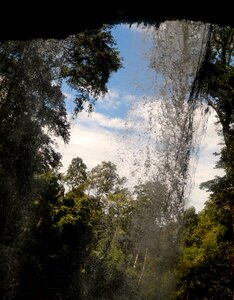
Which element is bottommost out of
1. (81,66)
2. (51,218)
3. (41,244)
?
(41,244)

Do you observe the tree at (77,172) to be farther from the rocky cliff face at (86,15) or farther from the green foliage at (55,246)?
the rocky cliff face at (86,15)

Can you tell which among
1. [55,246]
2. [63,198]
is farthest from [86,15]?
[63,198]

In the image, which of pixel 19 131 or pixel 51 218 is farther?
pixel 51 218

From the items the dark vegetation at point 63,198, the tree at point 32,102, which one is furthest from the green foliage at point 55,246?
the tree at point 32,102

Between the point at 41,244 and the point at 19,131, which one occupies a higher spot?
the point at 19,131

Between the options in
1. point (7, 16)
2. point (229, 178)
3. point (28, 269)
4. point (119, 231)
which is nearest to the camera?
point (7, 16)

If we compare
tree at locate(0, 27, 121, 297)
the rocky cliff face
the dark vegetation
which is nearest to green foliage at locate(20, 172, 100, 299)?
the dark vegetation

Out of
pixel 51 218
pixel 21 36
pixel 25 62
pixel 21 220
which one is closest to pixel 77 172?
pixel 51 218

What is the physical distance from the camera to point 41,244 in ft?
87.2

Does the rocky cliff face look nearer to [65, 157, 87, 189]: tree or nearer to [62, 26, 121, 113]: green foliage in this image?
[62, 26, 121, 113]: green foliage

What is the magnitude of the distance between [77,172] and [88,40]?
2403 centimetres

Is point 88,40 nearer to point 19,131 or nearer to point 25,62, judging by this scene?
point 25,62

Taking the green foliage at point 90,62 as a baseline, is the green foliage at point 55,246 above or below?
below

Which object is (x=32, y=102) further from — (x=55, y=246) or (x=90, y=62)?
(x=55, y=246)
